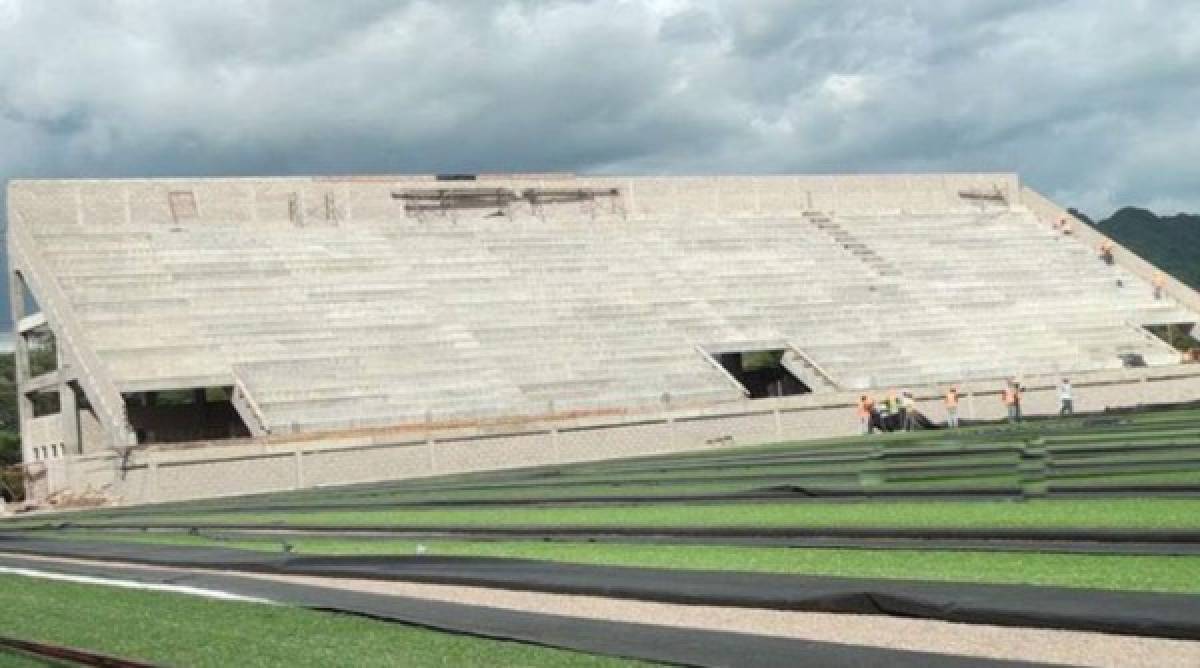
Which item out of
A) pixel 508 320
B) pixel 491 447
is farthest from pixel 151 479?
pixel 508 320

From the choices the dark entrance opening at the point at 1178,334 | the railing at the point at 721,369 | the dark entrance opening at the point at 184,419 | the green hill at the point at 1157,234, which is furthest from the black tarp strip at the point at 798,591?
the green hill at the point at 1157,234

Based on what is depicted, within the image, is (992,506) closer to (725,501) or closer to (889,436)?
(725,501)

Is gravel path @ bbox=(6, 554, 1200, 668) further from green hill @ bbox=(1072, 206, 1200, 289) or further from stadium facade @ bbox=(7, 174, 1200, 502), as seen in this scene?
green hill @ bbox=(1072, 206, 1200, 289)

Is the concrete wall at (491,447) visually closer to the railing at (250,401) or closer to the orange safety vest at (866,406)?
the orange safety vest at (866,406)

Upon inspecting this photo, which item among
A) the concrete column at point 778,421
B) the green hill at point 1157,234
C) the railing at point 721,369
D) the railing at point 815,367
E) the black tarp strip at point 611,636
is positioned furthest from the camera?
the green hill at point 1157,234

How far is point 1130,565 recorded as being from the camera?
7176 millimetres

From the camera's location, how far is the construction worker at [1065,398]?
27438 millimetres

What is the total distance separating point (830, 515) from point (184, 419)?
2423cm

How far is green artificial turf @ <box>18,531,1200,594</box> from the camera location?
270 inches

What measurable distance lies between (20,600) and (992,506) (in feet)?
Result: 23.9

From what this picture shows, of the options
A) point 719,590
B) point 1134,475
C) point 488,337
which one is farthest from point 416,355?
point 719,590

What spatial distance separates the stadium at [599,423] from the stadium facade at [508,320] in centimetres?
10

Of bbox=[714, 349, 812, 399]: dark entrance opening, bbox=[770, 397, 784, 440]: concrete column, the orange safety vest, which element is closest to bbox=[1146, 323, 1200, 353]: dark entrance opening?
bbox=[714, 349, 812, 399]: dark entrance opening

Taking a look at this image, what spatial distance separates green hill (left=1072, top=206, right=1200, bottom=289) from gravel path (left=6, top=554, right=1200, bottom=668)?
4191 inches
